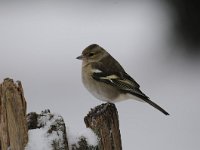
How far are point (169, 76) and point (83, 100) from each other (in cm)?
317

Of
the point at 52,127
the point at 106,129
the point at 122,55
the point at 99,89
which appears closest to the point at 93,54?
the point at 99,89

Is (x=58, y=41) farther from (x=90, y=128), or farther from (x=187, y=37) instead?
(x=90, y=128)

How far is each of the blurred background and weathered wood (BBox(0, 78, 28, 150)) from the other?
5090mm

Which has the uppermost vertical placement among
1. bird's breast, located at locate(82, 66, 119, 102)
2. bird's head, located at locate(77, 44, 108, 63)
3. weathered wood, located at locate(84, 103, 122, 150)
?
bird's head, located at locate(77, 44, 108, 63)

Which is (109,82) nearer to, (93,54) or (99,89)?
(99,89)

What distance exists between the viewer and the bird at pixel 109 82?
8.26 m

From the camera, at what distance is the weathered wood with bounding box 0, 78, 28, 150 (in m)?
5.16

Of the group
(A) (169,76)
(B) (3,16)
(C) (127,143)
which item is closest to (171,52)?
(A) (169,76)

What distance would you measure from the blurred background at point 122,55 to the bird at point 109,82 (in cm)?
185

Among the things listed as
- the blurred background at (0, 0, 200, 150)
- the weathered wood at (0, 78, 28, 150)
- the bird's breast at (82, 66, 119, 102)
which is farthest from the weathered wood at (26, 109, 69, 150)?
the blurred background at (0, 0, 200, 150)

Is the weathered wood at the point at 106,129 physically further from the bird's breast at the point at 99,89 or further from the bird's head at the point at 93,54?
the bird's head at the point at 93,54

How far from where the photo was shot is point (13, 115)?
17.0 feet

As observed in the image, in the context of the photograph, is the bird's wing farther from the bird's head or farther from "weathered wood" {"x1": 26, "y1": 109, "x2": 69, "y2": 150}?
"weathered wood" {"x1": 26, "y1": 109, "x2": 69, "y2": 150}

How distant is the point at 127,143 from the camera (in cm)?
1042
